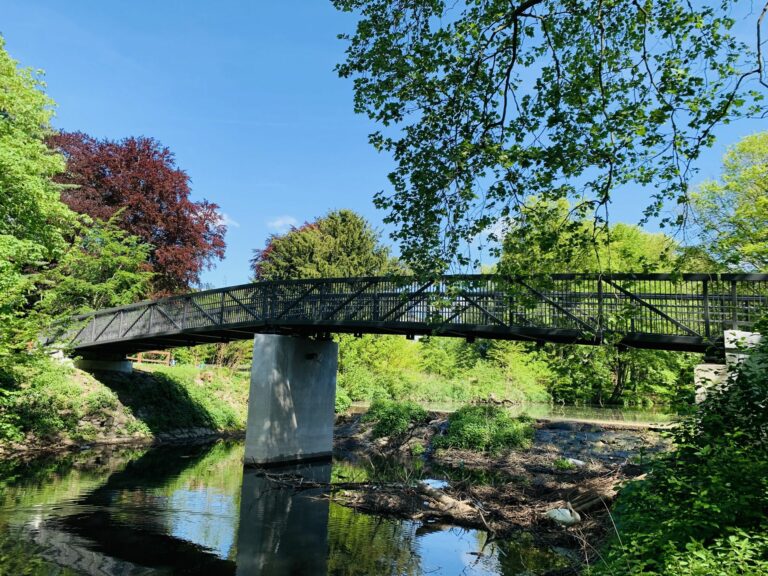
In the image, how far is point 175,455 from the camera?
17.8m

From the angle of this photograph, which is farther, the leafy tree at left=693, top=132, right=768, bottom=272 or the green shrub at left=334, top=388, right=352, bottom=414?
the green shrub at left=334, top=388, right=352, bottom=414

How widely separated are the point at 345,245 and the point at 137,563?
32.1m

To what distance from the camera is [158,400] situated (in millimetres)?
23172

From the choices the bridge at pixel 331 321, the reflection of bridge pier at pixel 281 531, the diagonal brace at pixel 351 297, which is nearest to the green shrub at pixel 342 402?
the bridge at pixel 331 321

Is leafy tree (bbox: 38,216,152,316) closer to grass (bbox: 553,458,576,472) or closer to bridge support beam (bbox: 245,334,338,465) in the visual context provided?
bridge support beam (bbox: 245,334,338,465)

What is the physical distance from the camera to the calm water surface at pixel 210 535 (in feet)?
24.4

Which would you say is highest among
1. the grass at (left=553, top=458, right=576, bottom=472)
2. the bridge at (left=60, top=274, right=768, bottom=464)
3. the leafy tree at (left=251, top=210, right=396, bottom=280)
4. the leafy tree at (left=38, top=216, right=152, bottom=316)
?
the leafy tree at (left=251, top=210, right=396, bottom=280)

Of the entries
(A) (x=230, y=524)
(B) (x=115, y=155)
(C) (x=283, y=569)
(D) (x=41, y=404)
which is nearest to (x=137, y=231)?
(B) (x=115, y=155)

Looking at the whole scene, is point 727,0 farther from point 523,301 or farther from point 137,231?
point 137,231

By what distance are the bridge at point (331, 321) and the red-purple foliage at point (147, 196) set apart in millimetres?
6091

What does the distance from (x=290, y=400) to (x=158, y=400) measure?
8959 millimetres

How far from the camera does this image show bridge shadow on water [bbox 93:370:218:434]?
22.0 meters

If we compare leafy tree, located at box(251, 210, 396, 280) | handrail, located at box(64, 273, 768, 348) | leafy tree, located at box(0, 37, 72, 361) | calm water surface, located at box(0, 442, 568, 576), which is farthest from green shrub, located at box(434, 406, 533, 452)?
leafy tree, located at box(251, 210, 396, 280)

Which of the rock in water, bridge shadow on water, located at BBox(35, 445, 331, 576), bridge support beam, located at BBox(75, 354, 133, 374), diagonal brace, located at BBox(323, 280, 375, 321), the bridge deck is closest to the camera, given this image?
bridge shadow on water, located at BBox(35, 445, 331, 576)
